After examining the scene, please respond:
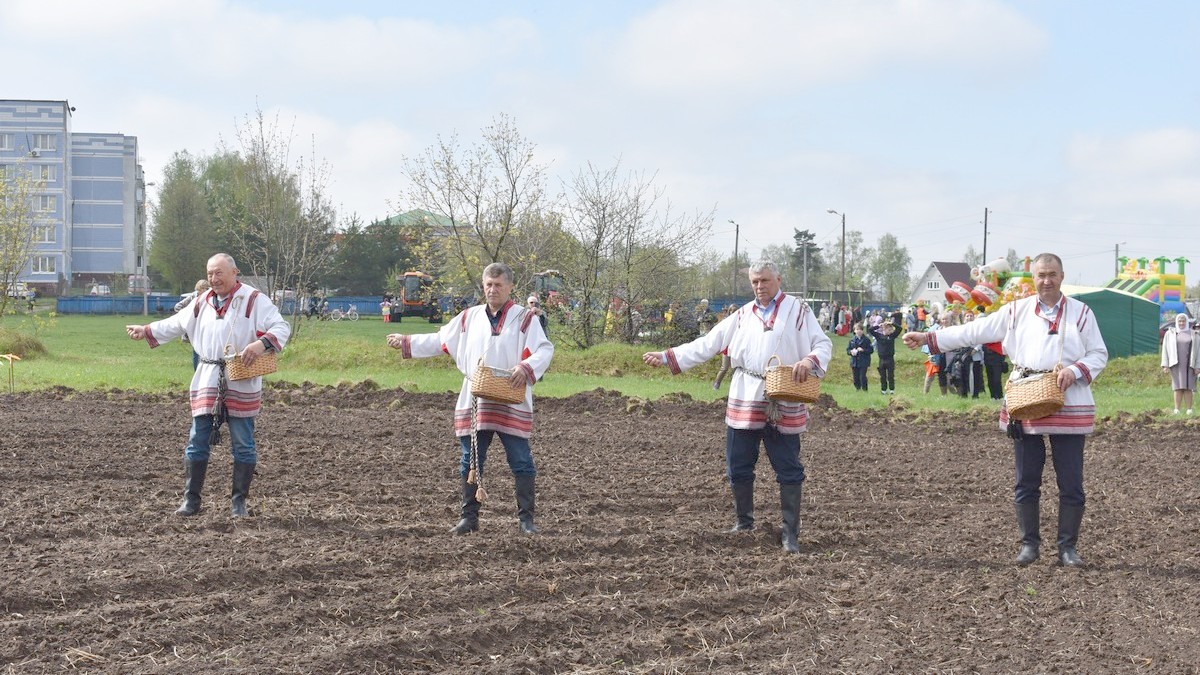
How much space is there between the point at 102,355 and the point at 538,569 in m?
25.5

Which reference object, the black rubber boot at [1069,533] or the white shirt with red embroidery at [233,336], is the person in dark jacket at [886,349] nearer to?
the black rubber boot at [1069,533]

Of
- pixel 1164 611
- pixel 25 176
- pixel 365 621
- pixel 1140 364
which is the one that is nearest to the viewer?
pixel 365 621

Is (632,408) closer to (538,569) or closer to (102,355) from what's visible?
(538,569)

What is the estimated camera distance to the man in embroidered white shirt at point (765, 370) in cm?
737

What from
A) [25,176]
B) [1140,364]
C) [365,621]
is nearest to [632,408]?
[365,621]

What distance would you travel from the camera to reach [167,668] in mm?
4785

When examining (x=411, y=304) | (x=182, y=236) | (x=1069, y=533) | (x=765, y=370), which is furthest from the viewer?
(x=182, y=236)

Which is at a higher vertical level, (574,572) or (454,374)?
(454,374)

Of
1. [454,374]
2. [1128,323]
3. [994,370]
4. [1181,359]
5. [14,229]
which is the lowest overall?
[454,374]

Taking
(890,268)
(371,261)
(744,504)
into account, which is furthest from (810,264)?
(744,504)

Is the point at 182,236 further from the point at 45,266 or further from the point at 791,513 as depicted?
the point at 791,513

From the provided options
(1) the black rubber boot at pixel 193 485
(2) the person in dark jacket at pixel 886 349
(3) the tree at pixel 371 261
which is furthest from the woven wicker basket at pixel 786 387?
(3) the tree at pixel 371 261

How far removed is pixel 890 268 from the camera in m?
113

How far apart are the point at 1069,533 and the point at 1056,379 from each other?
98 cm
